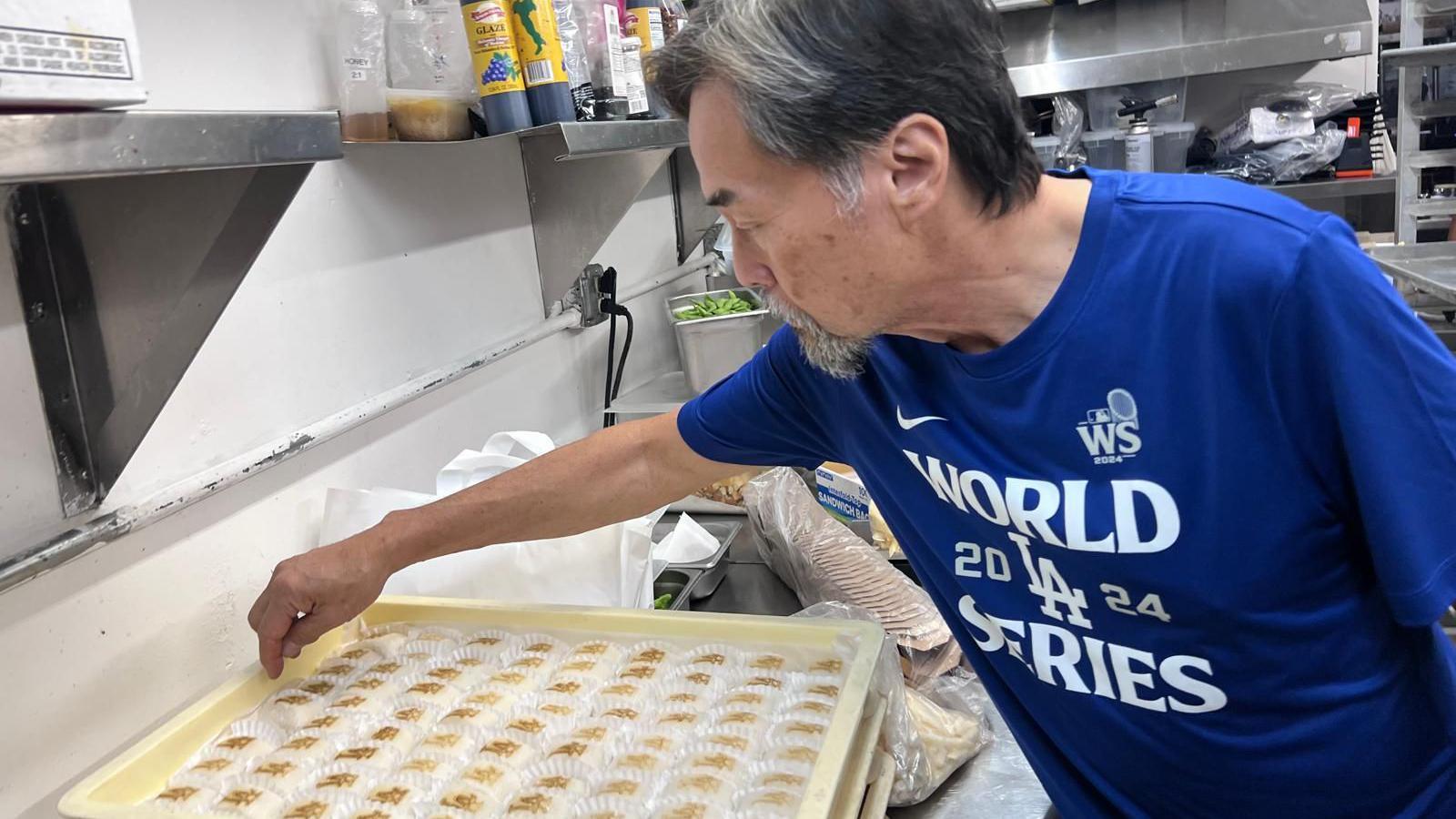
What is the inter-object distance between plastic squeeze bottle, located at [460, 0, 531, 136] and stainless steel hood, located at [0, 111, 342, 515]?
0.53 meters

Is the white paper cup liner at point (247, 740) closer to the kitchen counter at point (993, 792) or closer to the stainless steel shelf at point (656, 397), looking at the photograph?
the kitchen counter at point (993, 792)

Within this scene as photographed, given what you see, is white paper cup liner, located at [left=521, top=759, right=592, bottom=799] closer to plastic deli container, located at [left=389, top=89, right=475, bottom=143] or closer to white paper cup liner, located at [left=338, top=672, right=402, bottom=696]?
white paper cup liner, located at [left=338, top=672, right=402, bottom=696]

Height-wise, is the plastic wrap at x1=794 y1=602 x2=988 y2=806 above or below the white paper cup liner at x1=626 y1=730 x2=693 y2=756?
below

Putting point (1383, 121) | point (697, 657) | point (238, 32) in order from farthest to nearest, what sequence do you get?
point (1383, 121)
point (238, 32)
point (697, 657)

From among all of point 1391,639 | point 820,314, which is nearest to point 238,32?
point 820,314

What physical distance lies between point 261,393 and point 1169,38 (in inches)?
116

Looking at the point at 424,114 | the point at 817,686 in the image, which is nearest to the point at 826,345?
the point at 817,686

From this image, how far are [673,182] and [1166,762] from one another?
2.11 metres

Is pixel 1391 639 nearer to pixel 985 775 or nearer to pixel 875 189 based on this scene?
pixel 985 775

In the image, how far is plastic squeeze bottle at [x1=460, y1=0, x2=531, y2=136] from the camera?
1398mm

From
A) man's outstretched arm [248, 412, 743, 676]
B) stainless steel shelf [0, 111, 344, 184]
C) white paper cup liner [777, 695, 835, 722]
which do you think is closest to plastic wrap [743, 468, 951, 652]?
man's outstretched arm [248, 412, 743, 676]

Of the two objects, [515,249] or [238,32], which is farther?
[515,249]

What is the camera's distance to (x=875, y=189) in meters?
0.88

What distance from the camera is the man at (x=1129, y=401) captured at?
796 millimetres
